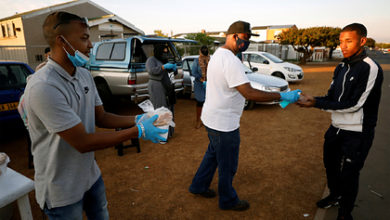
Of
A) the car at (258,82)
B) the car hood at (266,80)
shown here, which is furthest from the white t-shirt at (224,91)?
the car hood at (266,80)

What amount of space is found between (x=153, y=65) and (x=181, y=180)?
2377 mm

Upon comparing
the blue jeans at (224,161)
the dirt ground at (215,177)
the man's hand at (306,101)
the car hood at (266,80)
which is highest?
the man's hand at (306,101)

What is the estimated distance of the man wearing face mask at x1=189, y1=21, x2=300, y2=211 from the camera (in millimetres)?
2314

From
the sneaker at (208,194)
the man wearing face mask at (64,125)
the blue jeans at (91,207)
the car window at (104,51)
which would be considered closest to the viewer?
the man wearing face mask at (64,125)

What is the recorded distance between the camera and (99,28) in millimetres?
15703

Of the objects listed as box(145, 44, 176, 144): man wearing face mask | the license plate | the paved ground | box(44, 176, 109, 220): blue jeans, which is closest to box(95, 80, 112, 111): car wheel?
the license plate

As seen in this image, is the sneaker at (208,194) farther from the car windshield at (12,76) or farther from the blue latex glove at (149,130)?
the car windshield at (12,76)

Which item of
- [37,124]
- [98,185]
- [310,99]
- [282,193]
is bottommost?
[282,193]

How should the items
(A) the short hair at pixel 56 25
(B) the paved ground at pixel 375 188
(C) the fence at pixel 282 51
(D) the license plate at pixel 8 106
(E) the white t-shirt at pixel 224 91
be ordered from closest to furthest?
(A) the short hair at pixel 56 25, (E) the white t-shirt at pixel 224 91, (B) the paved ground at pixel 375 188, (D) the license plate at pixel 8 106, (C) the fence at pixel 282 51

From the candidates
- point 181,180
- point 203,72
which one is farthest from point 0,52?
point 181,180

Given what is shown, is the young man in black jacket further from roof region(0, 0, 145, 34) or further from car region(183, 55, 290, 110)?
roof region(0, 0, 145, 34)

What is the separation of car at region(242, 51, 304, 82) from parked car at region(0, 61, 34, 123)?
369 inches

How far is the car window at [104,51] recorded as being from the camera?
706 cm

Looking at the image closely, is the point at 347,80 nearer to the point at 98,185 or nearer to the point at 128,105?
the point at 98,185
